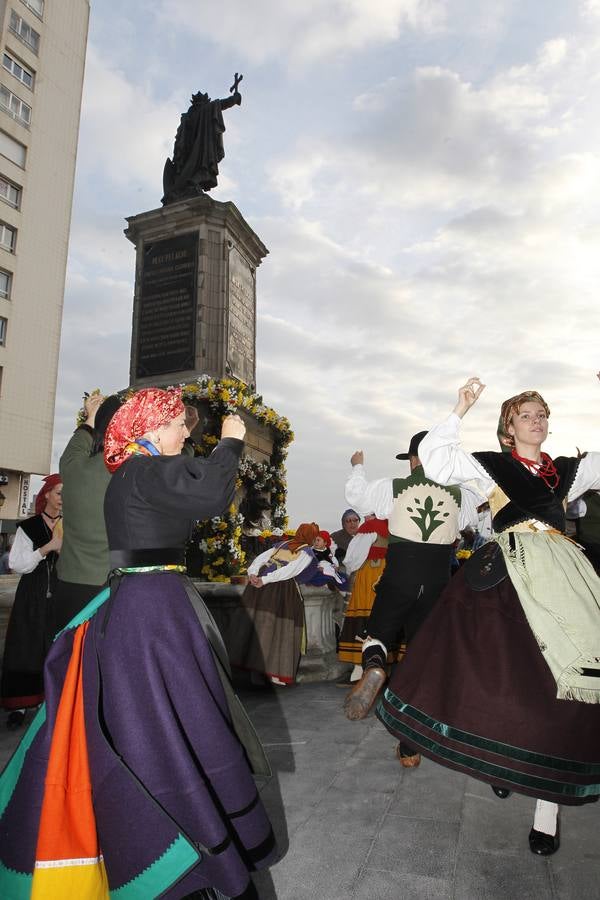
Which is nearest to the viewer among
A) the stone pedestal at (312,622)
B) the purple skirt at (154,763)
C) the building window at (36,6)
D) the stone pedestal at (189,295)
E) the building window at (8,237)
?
the purple skirt at (154,763)

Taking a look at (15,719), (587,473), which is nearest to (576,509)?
(587,473)

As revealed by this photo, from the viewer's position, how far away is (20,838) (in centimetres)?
174

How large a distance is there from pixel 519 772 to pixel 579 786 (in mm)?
232

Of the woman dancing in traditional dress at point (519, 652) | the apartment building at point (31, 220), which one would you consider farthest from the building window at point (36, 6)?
the woman dancing in traditional dress at point (519, 652)

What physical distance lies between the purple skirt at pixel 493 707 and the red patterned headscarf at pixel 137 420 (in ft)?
5.26

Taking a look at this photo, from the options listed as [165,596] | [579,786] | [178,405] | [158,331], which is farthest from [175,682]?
[158,331]

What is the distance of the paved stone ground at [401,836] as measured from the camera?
2100mm

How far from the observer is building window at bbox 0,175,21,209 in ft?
87.2

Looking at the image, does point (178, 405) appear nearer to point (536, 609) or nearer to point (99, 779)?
point (99, 779)

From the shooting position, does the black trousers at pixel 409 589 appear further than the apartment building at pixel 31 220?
No

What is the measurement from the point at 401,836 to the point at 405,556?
1978 millimetres

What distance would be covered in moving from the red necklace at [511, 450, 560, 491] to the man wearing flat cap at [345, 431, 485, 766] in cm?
125

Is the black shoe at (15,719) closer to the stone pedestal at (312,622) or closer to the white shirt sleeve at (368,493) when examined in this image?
the stone pedestal at (312,622)

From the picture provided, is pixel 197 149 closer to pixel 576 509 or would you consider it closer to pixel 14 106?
pixel 576 509
